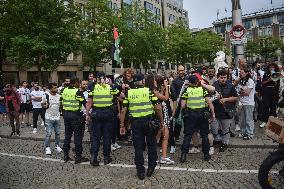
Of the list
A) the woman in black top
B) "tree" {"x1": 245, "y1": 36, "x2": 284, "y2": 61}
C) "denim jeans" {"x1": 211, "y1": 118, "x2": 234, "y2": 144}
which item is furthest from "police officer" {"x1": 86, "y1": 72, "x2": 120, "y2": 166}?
"tree" {"x1": 245, "y1": 36, "x2": 284, "y2": 61}

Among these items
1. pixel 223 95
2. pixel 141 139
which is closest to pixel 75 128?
pixel 141 139

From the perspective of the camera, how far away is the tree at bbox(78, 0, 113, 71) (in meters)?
37.2

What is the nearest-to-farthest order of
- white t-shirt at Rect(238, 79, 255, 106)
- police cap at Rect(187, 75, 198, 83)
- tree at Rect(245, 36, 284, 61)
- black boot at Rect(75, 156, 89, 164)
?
police cap at Rect(187, 75, 198, 83), black boot at Rect(75, 156, 89, 164), white t-shirt at Rect(238, 79, 255, 106), tree at Rect(245, 36, 284, 61)

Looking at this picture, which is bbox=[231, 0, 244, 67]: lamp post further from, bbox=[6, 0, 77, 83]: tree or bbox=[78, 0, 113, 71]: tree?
bbox=[78, 0, 113, 71]: tree

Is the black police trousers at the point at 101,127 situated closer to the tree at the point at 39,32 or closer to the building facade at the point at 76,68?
the building facade at the point at 76,68

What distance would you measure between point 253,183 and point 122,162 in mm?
3231

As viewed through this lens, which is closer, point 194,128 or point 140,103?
point 140,103

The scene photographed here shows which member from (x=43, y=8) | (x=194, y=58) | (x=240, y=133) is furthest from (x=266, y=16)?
(x=240, y=133)

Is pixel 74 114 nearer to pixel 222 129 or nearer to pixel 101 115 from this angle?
pixel 101 115

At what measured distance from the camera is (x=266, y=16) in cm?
9412

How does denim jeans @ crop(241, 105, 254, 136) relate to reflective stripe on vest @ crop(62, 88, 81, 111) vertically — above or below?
below

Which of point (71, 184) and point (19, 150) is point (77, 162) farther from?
point (19, 150)

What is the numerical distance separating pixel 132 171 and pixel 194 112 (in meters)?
1.86

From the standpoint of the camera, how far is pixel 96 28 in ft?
126
